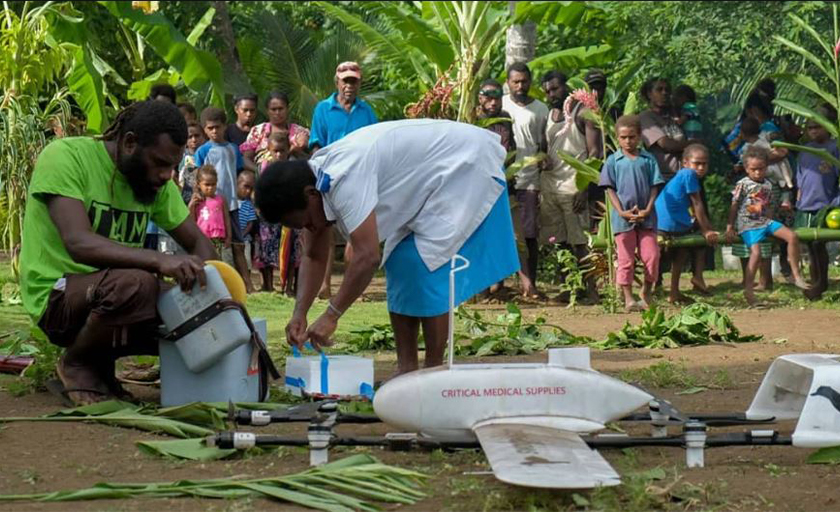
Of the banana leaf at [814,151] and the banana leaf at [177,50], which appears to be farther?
the banana leaf at [177,50]

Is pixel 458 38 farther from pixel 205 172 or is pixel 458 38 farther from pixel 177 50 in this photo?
pixel 205 172

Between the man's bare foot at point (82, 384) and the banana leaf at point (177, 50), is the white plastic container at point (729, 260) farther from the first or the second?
the man's bare foot at point (82, 384)

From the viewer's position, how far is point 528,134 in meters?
11.8

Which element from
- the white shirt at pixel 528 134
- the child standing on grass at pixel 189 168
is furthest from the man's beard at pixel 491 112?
the child standing on grass at pixel 189 168

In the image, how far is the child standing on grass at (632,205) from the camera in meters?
10.8

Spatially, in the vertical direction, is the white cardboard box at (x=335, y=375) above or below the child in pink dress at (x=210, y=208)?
below

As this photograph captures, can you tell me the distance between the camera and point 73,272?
241 inches

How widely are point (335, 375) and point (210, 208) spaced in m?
5.88

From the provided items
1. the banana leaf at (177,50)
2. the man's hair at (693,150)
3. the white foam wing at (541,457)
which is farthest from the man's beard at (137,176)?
the banana leaf at (177,50)

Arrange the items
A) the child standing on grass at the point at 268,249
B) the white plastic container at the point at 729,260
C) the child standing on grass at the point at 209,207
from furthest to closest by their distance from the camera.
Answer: the white plastic container at the point at 729,260 < the child standing on grass at the point at 268,249 < the child standing on grass at the point at 209,207

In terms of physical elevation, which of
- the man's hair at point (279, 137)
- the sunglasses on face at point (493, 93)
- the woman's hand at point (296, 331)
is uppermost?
the sunglasses on face at point (493, 93)

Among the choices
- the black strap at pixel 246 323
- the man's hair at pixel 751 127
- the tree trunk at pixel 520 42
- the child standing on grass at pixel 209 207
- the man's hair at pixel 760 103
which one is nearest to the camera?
the black strap at pixel 246 323

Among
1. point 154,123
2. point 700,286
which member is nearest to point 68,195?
point 154,123

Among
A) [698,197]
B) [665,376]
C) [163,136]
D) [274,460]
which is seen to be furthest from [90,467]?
[698,197]
